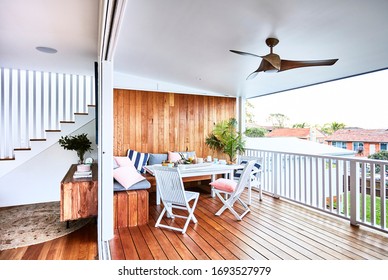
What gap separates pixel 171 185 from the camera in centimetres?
271

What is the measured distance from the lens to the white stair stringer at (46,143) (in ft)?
12.7

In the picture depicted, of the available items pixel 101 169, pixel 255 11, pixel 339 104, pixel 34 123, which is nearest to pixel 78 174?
pixel 101 169

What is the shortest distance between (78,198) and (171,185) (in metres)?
1.20

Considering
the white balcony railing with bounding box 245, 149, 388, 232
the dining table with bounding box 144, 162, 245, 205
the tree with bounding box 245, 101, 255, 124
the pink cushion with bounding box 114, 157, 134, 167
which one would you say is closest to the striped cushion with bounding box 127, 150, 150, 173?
the pink cushion with bounding box 114, 157, 134, 167

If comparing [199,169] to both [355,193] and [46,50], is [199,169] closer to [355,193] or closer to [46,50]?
[355,193]

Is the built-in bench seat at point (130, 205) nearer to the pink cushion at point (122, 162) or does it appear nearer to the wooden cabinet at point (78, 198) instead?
the wooden cabinet at point (78, 198)

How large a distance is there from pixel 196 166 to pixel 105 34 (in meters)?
2.38

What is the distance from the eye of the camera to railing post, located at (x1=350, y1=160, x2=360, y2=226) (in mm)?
2914

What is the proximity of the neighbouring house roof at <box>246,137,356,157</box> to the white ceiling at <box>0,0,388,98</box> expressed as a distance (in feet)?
5.40

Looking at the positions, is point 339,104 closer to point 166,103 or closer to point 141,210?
point 166,103

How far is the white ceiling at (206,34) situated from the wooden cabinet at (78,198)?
74.2 inches

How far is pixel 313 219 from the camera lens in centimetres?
314

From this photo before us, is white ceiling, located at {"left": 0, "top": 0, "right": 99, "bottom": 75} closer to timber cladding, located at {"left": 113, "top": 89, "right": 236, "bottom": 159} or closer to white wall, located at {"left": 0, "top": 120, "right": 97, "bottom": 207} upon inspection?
timber cladding, located at {"left": 113, "top": 89, "right": 236, "bottom": 159}

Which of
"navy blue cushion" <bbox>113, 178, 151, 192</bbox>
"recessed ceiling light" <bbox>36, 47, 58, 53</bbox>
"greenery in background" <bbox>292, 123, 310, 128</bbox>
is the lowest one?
"navy blue cushion" <bbox>113, 178, 151, 192</bbox>
